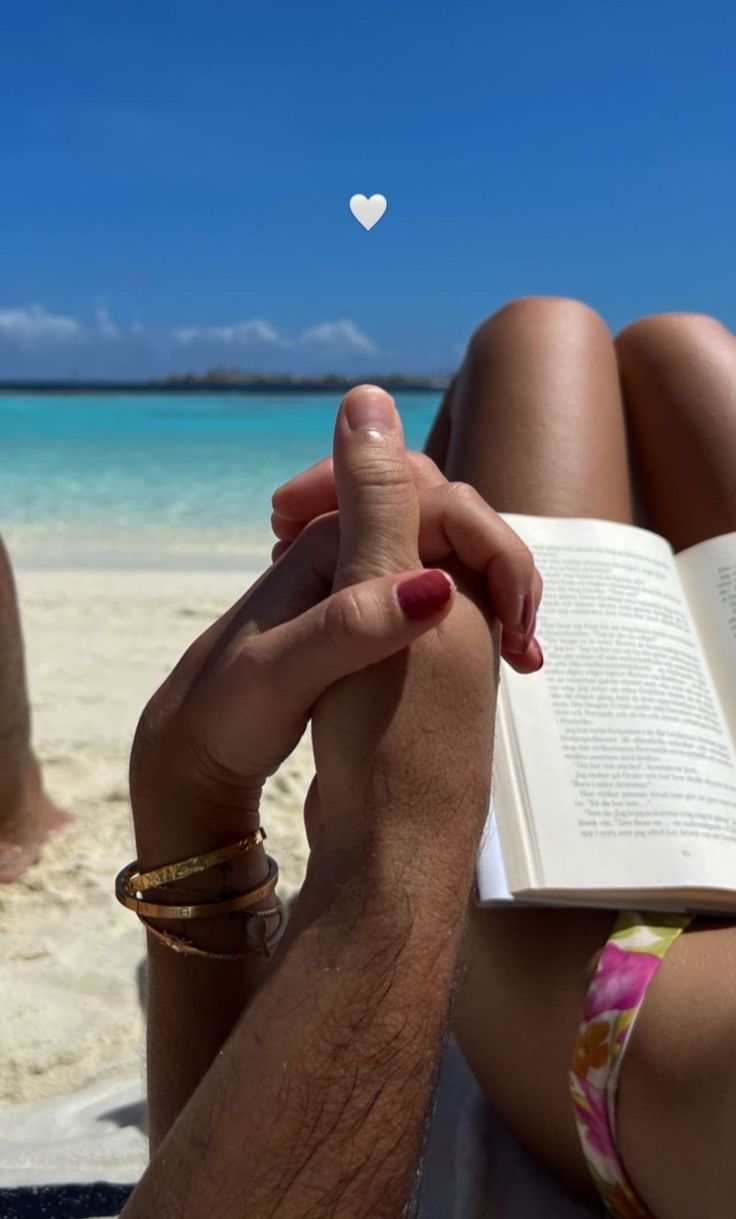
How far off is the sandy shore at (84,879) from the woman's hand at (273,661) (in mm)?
723

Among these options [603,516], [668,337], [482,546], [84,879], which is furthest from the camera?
[84,879]

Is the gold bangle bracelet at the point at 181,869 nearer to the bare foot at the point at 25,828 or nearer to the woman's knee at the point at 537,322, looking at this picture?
the woman's knee at the point at 537,322

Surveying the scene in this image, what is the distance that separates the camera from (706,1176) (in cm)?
72

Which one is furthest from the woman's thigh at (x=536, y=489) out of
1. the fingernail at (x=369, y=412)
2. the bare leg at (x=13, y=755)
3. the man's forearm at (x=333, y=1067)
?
the bare leg at (x=13, y=755)

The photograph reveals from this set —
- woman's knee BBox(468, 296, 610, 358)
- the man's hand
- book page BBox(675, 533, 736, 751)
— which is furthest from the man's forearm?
woman's knee BBox(468, 296, 610, 358)

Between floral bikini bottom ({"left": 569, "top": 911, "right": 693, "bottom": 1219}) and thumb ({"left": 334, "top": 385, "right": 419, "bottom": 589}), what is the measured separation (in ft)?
1.22

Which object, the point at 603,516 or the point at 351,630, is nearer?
the point at 351,630

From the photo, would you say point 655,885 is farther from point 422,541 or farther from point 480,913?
point 422,541

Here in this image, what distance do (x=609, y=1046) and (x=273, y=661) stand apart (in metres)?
0.39

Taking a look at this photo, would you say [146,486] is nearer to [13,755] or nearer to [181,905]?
[13,755]

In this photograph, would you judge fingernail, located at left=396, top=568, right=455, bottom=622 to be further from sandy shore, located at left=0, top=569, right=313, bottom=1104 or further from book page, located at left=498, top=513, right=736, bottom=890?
sandy shore, located at left=0, top=569, right=313, bottom=1104

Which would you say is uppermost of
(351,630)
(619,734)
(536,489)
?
(351,630)

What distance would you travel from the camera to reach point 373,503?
694 millimetres

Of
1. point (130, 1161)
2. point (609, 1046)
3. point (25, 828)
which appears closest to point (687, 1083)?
point (609, 1046)
